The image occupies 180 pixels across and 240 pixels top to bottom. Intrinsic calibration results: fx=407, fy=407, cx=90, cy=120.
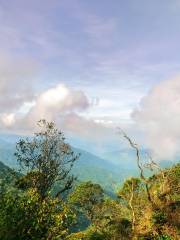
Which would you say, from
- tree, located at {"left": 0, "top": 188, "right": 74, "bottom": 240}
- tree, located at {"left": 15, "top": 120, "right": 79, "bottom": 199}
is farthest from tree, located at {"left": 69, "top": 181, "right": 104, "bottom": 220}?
tree, located at {"left": 0, "top": 188, "right": 74, "bottom": 240}

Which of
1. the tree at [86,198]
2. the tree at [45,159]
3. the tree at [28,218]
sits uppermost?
the tree at [86,198]

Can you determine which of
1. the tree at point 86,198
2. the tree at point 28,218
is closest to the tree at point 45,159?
the tree at point 28,218

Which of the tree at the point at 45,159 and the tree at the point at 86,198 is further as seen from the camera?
the tree at the point at 86,198

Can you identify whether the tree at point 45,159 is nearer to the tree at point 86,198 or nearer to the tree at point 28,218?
the tree at point 28,218

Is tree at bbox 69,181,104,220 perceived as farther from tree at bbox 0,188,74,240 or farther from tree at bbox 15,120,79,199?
tree at bbox 0,188,74,240

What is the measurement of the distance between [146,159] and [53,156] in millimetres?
17501

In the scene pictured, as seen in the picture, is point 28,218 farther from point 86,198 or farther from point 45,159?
point 86,198

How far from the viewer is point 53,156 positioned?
2736 inches

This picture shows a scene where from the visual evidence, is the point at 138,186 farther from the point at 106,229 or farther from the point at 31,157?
the point at 31,157

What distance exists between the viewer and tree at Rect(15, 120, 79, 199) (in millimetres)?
67562

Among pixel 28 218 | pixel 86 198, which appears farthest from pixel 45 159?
pixel 86 198

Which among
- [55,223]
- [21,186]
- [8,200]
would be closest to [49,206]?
[55,223]

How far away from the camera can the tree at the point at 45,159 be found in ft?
222

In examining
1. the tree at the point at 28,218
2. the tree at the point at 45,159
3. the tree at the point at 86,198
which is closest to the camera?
the tree at the point at 28,218
